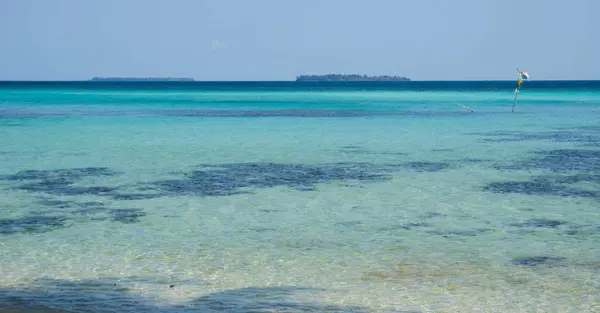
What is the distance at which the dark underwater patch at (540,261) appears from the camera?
28.3 ft

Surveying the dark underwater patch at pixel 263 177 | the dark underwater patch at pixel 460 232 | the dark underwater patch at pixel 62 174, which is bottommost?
the dark underwater patch at pixel 62 174

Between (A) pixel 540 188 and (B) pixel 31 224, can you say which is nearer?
(B) pixel 31 224

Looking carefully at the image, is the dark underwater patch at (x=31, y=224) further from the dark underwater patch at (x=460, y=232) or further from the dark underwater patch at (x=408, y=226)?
the dark underwater patch at (x=460, y=232)

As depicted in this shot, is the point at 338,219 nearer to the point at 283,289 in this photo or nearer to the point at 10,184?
the point at 283,289

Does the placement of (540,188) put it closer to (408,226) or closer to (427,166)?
(427,166)

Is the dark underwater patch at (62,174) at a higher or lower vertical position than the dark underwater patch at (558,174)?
lower

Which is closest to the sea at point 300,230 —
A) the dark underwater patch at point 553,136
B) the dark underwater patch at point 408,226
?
the dark underwater patch at point 408,226

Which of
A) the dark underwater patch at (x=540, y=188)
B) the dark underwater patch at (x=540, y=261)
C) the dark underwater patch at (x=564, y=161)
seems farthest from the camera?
the dark underwater patch at (x=564, y=161)

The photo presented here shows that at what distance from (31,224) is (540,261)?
662 centimetres

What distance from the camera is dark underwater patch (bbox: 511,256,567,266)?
28.3 ft

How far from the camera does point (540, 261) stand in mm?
8750

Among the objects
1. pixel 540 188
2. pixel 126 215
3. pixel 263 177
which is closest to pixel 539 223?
pixel 540 188

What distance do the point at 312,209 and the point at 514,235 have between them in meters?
3.19

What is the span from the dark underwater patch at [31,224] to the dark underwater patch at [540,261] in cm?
593
